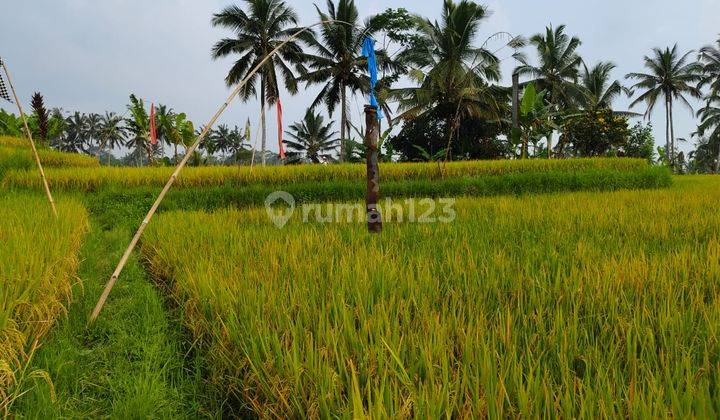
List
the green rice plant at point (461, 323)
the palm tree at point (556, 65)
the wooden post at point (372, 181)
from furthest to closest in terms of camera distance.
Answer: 1. the palm tree at point (556, 65)
2. the wooden post at point (372, 181)
3. the green rice plant at point (461, 323)

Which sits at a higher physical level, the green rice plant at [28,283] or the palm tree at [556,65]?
the palm tree at [556,65]

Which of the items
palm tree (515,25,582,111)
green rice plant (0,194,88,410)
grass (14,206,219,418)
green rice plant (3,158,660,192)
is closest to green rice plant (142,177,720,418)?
grass (14,206,219,418)

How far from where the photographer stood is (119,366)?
1820 millimetres

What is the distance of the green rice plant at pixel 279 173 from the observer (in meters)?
7.37

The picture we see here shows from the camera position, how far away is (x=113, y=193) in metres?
7.10

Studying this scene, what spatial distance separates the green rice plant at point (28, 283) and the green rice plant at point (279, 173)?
12.7 ft

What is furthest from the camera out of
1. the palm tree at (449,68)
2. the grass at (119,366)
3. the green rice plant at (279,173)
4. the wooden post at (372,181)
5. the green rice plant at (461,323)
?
the palm tree at (449,68)

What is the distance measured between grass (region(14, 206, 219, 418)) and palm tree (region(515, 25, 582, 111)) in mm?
22825

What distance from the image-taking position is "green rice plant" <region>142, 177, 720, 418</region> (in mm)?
1113

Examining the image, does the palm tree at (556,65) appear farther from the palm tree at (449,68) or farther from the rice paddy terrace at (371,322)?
the rice paddy terrace at (371,322)

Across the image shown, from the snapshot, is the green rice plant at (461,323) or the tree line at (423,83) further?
the tree line at (423,83)

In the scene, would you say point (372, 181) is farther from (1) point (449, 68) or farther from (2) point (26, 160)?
(1) point (449, 68)

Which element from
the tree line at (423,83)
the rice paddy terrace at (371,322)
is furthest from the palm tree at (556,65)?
the rice paddy terrace at (371,322)

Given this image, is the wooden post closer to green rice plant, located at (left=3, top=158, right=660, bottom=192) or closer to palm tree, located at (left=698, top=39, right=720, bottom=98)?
green rice plant, located at (left=3, top=158, right=660, bottom=192)
